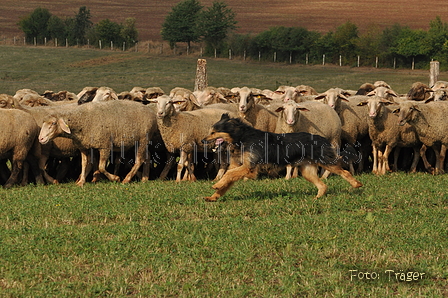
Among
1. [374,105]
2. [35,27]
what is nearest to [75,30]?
[35,27]

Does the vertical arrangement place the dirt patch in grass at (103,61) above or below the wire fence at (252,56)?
below

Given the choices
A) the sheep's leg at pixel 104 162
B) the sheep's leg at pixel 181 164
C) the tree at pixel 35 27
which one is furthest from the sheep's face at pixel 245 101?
the tree at pixel 35 27

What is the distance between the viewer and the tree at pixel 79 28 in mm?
81062

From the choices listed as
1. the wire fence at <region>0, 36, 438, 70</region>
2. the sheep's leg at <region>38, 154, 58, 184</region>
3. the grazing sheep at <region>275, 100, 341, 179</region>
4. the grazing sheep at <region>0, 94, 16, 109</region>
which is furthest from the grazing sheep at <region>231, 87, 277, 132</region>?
the wire fence at <region>0, 36, 438, 70</region>

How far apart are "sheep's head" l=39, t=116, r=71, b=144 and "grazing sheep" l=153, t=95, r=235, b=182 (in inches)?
72.3

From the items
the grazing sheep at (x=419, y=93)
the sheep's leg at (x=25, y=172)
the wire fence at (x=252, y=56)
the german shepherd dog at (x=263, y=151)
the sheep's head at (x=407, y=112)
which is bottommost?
the sheep's leg at (x=25, y=172)

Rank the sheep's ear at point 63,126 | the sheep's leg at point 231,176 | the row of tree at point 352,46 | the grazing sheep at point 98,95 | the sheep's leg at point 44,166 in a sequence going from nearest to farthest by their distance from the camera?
the sheep's leg at point 231,176, the sheep's ear at point 63,126, the sheep's leg at point 44,166, the grazing sheep at point 98,95, the row of tree at point 352,46

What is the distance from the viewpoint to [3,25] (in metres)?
104

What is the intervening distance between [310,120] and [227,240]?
6.24 metres

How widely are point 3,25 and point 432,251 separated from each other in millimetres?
106181

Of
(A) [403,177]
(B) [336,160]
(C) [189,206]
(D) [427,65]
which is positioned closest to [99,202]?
(C) [189,206]

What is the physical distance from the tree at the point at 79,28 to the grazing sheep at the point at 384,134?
219 feet

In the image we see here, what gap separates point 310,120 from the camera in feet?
43.5

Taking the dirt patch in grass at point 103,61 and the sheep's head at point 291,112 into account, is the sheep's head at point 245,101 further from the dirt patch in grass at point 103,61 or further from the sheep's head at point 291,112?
the dirt patch in grass at point 103,61
